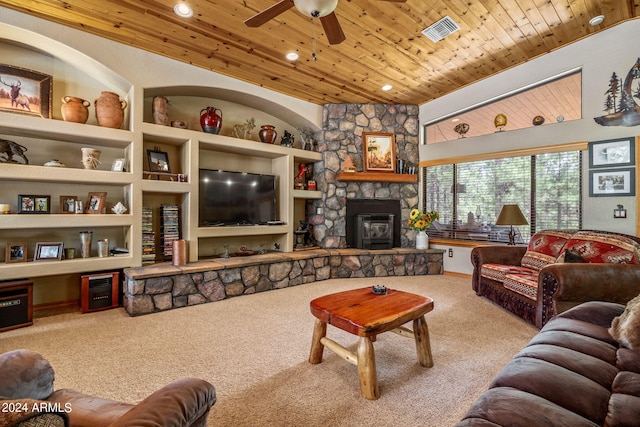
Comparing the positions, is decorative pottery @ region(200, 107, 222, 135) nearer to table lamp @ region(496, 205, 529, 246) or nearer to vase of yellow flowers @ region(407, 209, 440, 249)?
vase of yellow flowers @ region(407, 209, 440, 249)

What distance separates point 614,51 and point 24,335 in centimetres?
714

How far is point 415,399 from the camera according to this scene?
69.7 inches

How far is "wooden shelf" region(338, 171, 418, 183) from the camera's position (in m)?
5.23

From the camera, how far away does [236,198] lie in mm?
4445

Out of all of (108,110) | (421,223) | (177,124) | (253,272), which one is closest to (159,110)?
(177,124)

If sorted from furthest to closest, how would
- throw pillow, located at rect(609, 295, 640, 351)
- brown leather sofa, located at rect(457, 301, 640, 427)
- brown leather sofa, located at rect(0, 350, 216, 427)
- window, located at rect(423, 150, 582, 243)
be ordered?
window, located at rect(423, 150, 582, 243) < throw pillow, located at rect(609, 295, 640, 351) < brown leather sofa, located at rect(457, 301, 640, 427) < brown leather sofa, located at rect(0, 350, 216, 427)

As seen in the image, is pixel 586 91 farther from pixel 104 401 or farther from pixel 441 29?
pixel 104 401

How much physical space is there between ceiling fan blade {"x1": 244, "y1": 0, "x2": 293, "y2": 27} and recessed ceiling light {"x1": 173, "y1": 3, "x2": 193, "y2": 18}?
92cm

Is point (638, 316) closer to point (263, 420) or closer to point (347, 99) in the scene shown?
point (263, 420)

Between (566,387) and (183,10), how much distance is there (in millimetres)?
3905

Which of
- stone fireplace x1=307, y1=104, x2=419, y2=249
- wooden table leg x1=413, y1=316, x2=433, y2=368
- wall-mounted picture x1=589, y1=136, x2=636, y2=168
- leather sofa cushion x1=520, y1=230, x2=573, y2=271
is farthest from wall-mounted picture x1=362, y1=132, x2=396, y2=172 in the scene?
wooden table leg x1=413, y1=316, x2=433, y2=368

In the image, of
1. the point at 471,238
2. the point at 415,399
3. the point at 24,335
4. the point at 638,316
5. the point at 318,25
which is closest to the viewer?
the point at 638,316

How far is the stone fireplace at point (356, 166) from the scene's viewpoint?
5.32 meters

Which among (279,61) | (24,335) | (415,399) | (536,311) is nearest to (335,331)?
(415,399)
